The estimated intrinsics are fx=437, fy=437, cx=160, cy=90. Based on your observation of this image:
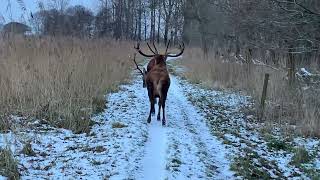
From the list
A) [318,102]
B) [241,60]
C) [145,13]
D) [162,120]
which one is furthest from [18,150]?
[145,13]

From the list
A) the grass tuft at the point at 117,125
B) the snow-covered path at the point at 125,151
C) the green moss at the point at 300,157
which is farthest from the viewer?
the grass tuft at the point at 117,125

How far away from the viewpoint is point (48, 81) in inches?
343

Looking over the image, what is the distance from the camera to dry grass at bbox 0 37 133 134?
26.1ft

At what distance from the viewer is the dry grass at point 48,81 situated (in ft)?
26.1

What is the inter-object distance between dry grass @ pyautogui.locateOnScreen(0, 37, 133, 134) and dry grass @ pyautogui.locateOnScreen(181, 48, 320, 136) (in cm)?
415

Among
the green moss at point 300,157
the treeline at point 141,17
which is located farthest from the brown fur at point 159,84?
the treeline at point 141,17

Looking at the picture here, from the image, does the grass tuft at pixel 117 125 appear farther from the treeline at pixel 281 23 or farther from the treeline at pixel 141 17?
the treeline at pixel 141 17

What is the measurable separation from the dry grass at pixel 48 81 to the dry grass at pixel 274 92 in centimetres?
415

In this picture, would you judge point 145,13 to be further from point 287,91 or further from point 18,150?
point 18,150

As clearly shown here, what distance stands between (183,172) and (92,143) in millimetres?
1736

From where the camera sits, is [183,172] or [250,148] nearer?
[183,172]

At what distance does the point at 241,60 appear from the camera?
17250 mm

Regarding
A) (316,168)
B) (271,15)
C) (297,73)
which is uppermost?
(271,15)

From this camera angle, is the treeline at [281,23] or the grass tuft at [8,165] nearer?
the grass tuft at [8,165]
